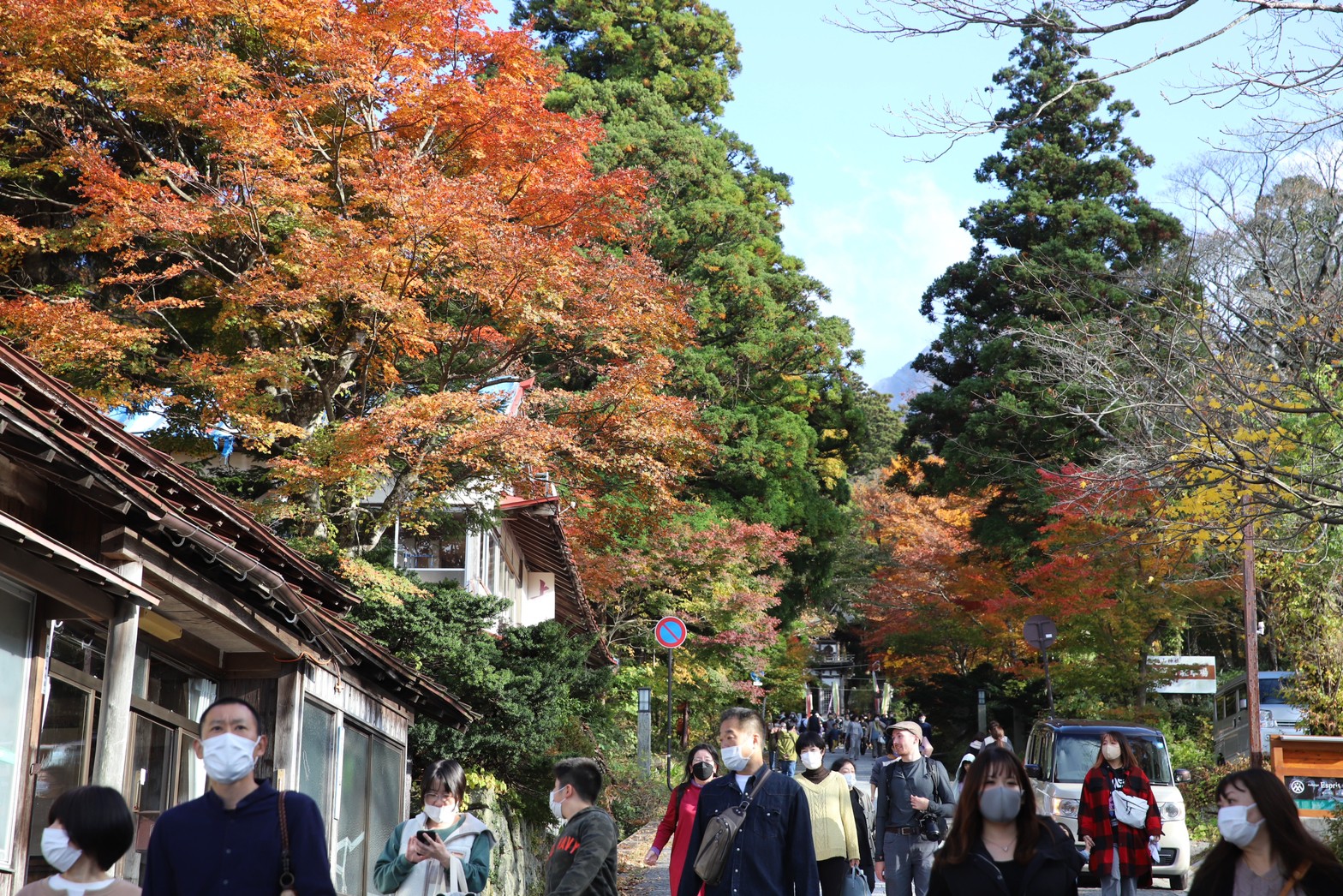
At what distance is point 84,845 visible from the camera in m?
4.48

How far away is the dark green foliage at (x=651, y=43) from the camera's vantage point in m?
36.1

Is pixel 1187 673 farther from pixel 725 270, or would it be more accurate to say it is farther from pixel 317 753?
pixel 317 753

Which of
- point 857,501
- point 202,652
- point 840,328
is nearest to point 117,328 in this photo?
point 202,652

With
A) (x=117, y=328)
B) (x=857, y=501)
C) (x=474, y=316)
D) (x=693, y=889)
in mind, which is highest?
(x=857, y=501)

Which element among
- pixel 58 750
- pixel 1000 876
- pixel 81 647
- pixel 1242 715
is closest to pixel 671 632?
pixel 81 647

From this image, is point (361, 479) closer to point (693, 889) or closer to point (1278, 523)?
point (693, 889)

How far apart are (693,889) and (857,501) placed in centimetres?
5357

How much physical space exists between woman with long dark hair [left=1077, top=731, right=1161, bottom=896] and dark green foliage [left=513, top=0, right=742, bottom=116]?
1134 inches

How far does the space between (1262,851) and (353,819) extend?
10440 mm

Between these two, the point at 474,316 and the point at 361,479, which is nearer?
the point at 361,479

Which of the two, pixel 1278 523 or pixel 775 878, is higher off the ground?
pixel 1278 523

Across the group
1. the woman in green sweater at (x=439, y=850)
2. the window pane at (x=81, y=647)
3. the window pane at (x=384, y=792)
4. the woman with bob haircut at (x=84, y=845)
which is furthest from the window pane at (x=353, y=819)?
the woman with bob haircut at (x=84, y=845)

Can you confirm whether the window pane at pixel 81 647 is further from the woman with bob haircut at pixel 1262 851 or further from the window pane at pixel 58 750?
the woman with bob haircut at pixel 1262 851

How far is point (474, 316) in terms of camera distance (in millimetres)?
18641
